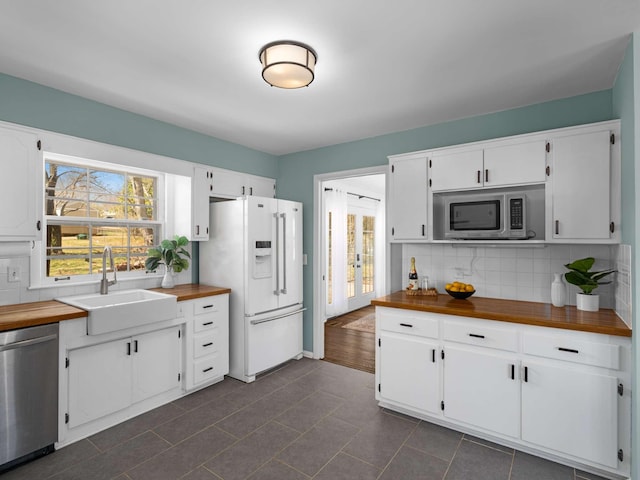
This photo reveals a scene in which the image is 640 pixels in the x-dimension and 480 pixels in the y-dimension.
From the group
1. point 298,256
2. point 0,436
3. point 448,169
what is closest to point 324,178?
point 298,256

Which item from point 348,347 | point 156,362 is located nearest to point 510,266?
point 348,347

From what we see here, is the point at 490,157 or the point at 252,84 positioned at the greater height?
the point at 252,84

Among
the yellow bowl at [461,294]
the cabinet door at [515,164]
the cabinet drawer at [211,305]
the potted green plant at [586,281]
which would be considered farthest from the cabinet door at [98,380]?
the potted green plant at [586,281]

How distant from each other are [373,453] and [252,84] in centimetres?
273

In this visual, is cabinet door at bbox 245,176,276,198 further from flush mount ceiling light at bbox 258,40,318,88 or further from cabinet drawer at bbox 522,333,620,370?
cabinet drawer at bbox 522,333,620,370

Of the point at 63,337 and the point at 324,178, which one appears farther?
the point at 324,178

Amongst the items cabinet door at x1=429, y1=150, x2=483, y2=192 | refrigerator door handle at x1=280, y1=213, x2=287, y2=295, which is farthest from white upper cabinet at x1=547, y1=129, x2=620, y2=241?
refrigerator door handle at x1=280, y1=213, x2=287, y2=295

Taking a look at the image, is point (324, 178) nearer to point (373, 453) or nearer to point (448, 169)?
point (448, 169)

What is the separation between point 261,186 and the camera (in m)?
Answer: 4.34

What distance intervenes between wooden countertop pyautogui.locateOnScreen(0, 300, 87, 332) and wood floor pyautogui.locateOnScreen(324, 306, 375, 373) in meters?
2.69

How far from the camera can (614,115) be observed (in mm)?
2506

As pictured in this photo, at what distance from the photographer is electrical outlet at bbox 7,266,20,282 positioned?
8.22 feet

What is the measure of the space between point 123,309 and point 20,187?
1093mm

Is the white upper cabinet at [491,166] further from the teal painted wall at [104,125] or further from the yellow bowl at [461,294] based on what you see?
the teal painted wall at [104,125]
